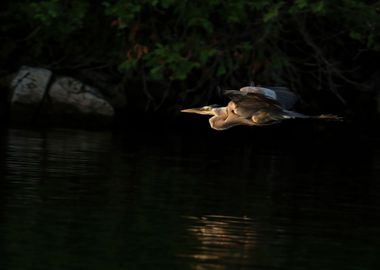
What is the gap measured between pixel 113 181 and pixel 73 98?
8.76m

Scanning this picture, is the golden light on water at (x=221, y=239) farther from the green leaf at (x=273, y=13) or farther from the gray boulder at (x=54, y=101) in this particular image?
the gray boulder at (x=54, y=101)

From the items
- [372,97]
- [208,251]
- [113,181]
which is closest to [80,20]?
[372,97]

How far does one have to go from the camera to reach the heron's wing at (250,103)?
36.9 ft

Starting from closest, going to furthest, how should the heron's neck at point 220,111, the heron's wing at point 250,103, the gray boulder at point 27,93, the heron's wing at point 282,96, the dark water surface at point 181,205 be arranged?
the dark water surface at point 181,205 → the heron's wing at point 250,103 → the heron's wing at point 282,96 → the heron's neck at point 220,111 → the gray boulder at point 27,93

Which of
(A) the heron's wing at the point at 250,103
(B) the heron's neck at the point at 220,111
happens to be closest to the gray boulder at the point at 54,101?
(B) the heron's neck at the point at 220,111

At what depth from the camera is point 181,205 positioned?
1286cm

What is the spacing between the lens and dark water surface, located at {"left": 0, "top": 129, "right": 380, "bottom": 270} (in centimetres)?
1016

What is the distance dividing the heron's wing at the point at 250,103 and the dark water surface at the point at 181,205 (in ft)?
3.41

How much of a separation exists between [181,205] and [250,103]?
1429 mm

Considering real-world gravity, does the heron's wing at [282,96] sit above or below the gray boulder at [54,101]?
above

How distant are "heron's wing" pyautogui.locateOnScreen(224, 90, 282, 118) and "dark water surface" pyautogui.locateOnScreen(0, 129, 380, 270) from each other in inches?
40.9

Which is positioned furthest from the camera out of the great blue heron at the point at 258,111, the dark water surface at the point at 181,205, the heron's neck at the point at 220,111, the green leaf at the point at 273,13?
the green leaf at the point at 273,13

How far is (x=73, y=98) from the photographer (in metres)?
23.1

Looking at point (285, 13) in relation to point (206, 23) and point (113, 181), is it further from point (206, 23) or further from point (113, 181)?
point (113, 181)
